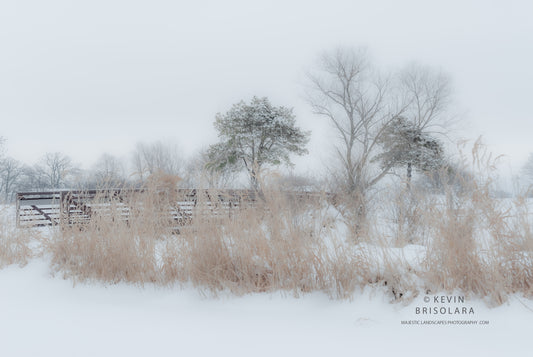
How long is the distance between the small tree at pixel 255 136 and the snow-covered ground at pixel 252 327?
592 inches

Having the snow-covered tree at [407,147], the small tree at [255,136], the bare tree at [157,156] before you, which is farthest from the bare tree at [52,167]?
the snow-covered tree at [407,147]

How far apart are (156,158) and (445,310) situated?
27.0 metres

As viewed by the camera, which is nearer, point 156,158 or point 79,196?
point 79,196

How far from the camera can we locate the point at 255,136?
57.6 feet

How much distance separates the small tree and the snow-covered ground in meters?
15.0

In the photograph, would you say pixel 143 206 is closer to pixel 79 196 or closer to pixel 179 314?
pixel 79 196

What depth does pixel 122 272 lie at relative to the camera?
314 cm

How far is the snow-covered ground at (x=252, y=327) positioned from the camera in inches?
74.8

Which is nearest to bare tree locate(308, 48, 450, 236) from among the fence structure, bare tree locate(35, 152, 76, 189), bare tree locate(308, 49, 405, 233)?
bare tree locate(308, 49, 405, 233)

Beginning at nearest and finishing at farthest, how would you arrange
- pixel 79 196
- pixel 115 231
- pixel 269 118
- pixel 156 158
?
pixel 115 231 < pixel 79 196 < pixel 269 118 < pixel 156 158

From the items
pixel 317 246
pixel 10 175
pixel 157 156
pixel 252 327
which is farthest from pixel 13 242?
pixel 10 175

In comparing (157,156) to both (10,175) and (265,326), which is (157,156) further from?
(265,326)

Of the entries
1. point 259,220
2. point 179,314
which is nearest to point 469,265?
point 259,220

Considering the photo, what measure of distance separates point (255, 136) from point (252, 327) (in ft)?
51.7
